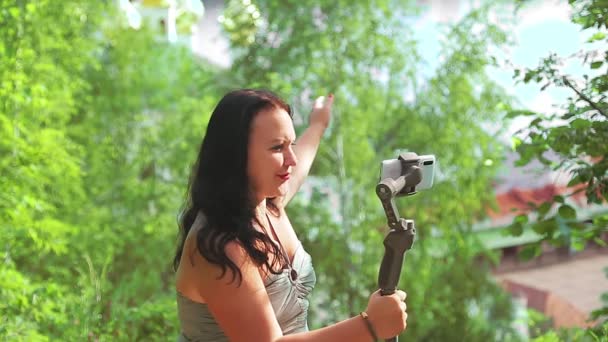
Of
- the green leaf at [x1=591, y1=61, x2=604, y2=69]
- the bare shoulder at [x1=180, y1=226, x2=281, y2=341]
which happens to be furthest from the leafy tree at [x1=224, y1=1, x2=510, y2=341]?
the bare shoulder at [x1=180, y1=226, x2=281, y2=341]

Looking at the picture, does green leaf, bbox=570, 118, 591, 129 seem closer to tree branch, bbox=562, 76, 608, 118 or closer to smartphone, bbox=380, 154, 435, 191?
tree branch, bbox=562, 76, 608, 118

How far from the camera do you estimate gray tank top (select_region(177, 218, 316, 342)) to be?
155 cm

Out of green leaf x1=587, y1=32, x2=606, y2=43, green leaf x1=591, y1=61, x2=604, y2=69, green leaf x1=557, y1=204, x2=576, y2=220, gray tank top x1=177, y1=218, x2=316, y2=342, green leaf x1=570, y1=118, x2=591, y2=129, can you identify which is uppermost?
green leaf x1=587, y1=32, x2=606, y2=43

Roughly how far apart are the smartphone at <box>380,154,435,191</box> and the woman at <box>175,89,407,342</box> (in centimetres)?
20

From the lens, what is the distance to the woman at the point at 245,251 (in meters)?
1.42

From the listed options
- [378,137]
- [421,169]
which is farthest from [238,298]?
[378,137]

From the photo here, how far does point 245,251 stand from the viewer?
147 cm

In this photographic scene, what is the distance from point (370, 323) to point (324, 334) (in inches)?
3.3

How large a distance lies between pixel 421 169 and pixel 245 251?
13.6 inches

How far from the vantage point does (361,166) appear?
20.9 ft

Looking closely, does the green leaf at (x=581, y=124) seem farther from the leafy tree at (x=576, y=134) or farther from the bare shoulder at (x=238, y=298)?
the bare shoulder at (x=238, y=298)

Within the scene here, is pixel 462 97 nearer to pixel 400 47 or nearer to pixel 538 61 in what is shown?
pixel 400 47

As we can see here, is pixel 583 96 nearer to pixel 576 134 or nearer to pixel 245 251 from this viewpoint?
pixel 576 134

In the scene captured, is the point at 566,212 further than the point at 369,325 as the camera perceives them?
Yes
